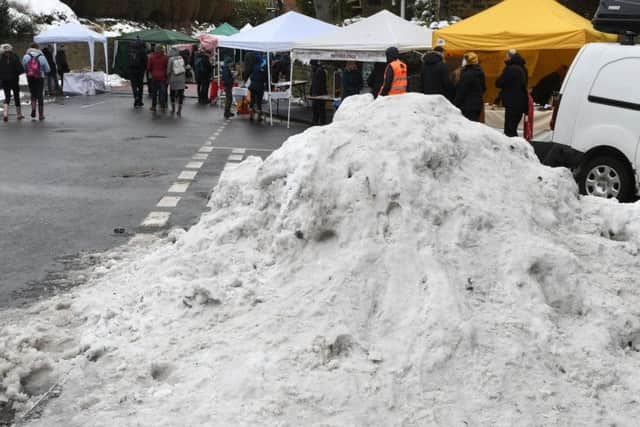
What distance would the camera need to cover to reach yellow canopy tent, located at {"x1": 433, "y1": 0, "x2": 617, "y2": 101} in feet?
53.4

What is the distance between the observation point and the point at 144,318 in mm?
4883

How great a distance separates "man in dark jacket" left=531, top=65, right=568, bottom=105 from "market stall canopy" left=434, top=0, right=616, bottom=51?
1746 mm

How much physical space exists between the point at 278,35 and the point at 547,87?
7.19 m

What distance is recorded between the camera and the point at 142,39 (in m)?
37.1

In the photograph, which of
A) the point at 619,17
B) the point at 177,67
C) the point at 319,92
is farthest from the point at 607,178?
the point at 177,67

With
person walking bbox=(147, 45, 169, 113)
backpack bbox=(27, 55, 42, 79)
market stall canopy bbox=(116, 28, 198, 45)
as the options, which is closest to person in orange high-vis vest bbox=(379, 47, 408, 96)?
backpack bbox=(27, 55, 42, 79)

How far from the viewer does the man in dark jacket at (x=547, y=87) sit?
19.0 meters

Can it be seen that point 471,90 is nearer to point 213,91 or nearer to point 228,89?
point 228,89

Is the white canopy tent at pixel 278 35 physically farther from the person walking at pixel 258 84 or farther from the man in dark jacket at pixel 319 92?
the man in dark jacket at pixel 319 92

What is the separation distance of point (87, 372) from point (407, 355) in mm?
1770

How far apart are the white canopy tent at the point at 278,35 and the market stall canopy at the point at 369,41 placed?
3.97ft

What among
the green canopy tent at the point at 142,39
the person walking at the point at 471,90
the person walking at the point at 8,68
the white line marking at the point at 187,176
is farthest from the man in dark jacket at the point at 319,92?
the green canopy tent at the point at 142,39

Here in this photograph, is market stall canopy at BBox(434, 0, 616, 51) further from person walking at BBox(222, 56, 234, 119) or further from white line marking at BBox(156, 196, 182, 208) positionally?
white line marking at BBox(156, 196, 182, 208)

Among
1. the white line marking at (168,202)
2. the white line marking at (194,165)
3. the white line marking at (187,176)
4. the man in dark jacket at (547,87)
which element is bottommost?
the white line marking at (194,165)
